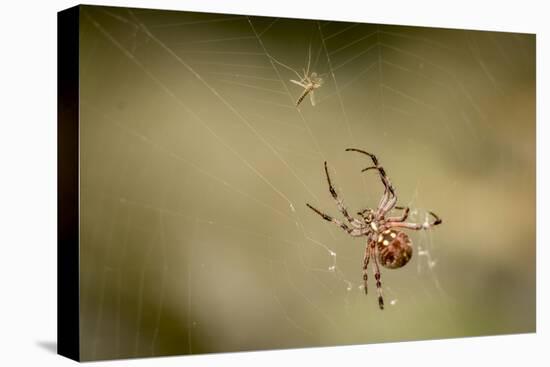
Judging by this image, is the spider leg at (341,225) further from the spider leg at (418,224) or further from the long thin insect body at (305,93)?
the long thin insect body at (305,93)

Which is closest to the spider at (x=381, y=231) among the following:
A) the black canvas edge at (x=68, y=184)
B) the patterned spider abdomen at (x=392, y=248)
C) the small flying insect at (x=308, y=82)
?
the patterned spider abdomen at (x=392, y=248)

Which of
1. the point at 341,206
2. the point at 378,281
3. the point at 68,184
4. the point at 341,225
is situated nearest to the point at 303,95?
the point at 341,206

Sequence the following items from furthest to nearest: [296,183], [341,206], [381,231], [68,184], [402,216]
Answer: [402,216] < [381,231] < [341,206] < [296,183] < [68,184]

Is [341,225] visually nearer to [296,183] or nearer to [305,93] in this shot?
[296,183]

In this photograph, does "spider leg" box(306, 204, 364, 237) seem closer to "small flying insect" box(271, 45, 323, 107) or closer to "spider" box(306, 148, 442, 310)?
"spider" box(306, 148, 442, 310)

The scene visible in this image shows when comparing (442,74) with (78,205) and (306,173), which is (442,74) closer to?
(306,173)

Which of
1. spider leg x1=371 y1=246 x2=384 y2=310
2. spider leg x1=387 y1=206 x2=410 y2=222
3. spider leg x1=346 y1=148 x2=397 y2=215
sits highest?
spider leg x1=346 y1=148 x2=397 y2=215

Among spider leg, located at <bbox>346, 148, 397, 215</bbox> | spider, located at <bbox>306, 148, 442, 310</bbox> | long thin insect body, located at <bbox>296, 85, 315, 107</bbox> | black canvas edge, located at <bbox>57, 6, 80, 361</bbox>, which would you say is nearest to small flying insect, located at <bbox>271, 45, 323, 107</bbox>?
long thin insect body, located at <bbox>296, 85, 315, 107</bbox>
